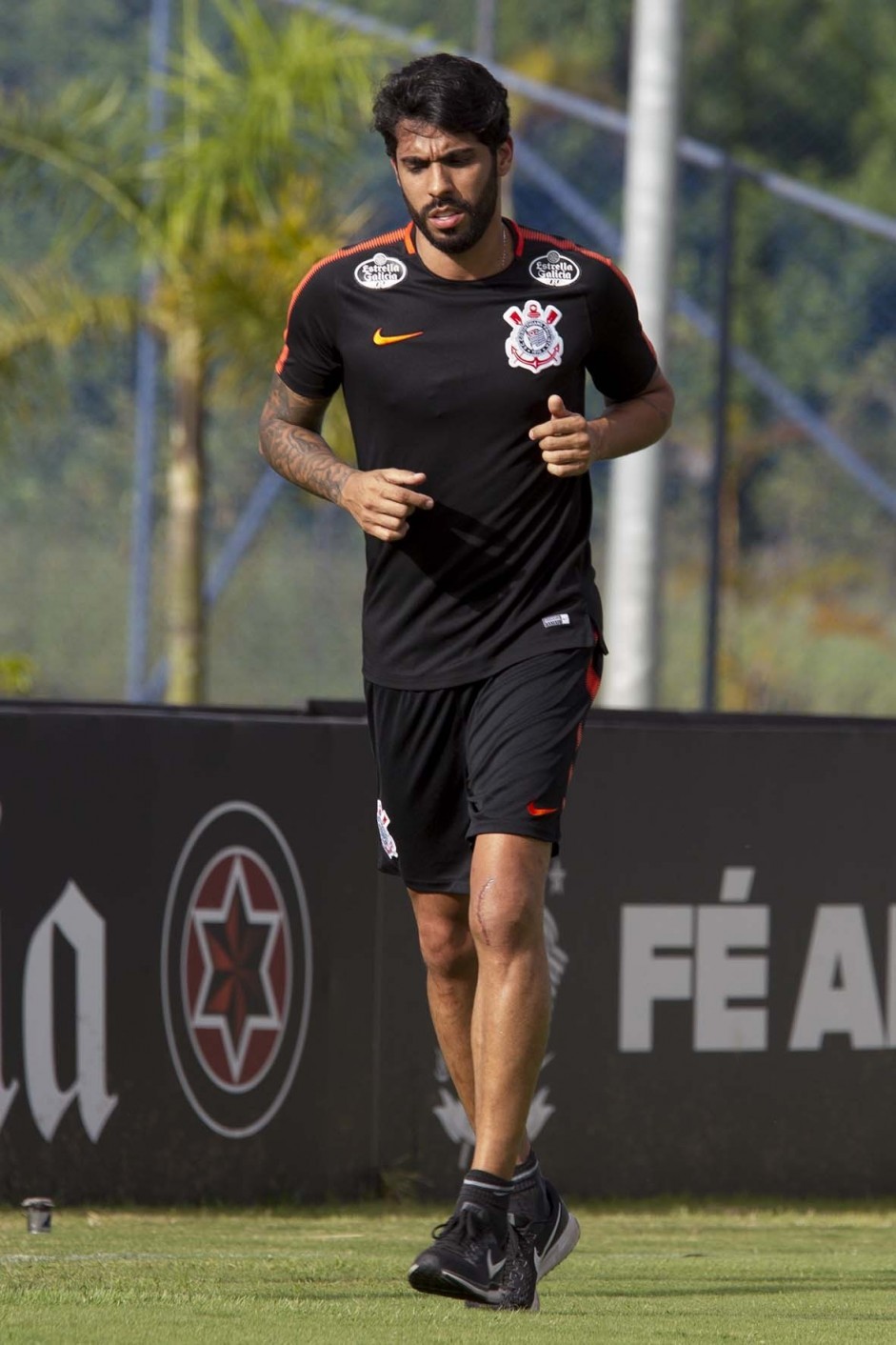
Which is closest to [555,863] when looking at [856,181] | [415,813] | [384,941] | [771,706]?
[384,941]

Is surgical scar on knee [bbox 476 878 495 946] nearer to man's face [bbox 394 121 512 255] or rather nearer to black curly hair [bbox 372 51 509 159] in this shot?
man's face [bbox 394 121 512 255]

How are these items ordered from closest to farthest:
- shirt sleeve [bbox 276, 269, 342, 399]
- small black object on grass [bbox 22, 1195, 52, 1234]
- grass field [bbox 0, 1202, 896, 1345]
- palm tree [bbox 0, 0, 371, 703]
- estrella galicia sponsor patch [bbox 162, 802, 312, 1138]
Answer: grass field [bbox 0, 1202, 896, 1345]
shirt sleeve [bbox 276, 269, 342, 399]
small black object on grass [bbox 22, 1195, 52, 1234]
estrella galicia sponsor patch [bbox 162, 802, 312, 1138]
palm tree [bbox 0, 0, 371, 703]

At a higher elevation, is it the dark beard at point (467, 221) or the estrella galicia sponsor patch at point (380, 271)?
the dark beard at point (467, 221)

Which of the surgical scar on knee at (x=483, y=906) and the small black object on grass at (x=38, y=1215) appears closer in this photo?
the surgical scar on knee at (x=483, y=906)

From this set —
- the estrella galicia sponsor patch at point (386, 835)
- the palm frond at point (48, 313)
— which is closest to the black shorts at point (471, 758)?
the estrella galicia sponsor patch at point (386, 835)

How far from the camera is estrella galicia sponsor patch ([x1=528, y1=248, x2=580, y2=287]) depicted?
4266 millimetres

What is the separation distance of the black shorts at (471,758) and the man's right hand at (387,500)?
1.13 feet

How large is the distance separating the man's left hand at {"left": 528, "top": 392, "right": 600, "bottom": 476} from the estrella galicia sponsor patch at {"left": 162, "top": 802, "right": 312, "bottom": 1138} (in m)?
2.36

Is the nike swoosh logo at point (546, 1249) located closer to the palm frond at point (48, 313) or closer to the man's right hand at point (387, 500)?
the man's right hand at point (387, 500)

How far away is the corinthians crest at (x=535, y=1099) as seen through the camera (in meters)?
6.33

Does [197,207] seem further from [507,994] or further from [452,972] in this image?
[507,994]

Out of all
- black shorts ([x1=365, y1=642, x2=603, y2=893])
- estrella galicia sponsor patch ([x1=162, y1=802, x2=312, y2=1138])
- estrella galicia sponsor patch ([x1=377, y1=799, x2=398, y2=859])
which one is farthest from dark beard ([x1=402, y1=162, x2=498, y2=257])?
estrella galicia sponsor patch ([x1=162, y1=802, x2=312, y2=1138])

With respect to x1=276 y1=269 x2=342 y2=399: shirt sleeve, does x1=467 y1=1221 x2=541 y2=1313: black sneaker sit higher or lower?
lower

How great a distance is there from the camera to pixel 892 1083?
21.9ft
